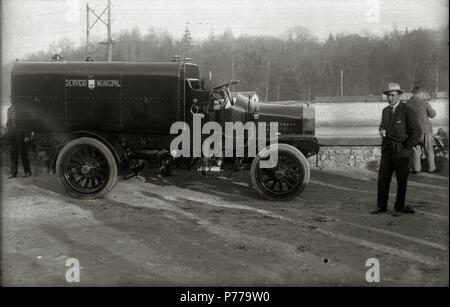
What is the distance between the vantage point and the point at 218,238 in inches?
211

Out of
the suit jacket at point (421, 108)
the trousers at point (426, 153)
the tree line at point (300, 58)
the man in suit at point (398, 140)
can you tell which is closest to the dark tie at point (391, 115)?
the man in suit at point (398, 140)

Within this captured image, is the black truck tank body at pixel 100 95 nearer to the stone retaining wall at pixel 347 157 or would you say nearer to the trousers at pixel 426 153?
the stone retaining wall at pixel 347 157

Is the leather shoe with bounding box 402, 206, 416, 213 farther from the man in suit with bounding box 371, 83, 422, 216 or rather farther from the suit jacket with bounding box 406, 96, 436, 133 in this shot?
the suit jacket with bounding box 406, 96, 436, 133

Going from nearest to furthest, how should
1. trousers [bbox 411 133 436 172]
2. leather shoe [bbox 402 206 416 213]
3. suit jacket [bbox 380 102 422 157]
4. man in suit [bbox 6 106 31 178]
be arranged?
1. suit jacket [bbox 380 102 422 157]
2. leather shoe [bbox 402 206 416 213]
3. trousers [bbox 411 133 436 172]
4. man in suit [bbox 6 106 31 178]

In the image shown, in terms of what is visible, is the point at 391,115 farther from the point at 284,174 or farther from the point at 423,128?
the point at 423,128

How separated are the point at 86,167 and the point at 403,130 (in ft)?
16.4

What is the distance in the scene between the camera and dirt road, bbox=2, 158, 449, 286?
4.20 m

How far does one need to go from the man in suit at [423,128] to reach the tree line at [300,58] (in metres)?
11.7

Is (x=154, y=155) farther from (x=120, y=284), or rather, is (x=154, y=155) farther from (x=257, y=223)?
(x=120, y=284)

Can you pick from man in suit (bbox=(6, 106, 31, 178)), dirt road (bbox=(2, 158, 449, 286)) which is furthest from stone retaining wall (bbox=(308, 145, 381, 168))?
man in suit (bbox=(6, 106, 31, 178))

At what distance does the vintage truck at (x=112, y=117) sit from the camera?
24.9 ft

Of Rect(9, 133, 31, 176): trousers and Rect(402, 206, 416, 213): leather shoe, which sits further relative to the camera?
Rect(9, 133, 31, 176): trousers

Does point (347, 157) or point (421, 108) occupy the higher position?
point (421, 108)

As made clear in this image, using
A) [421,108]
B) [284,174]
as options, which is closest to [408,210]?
[284,174]
